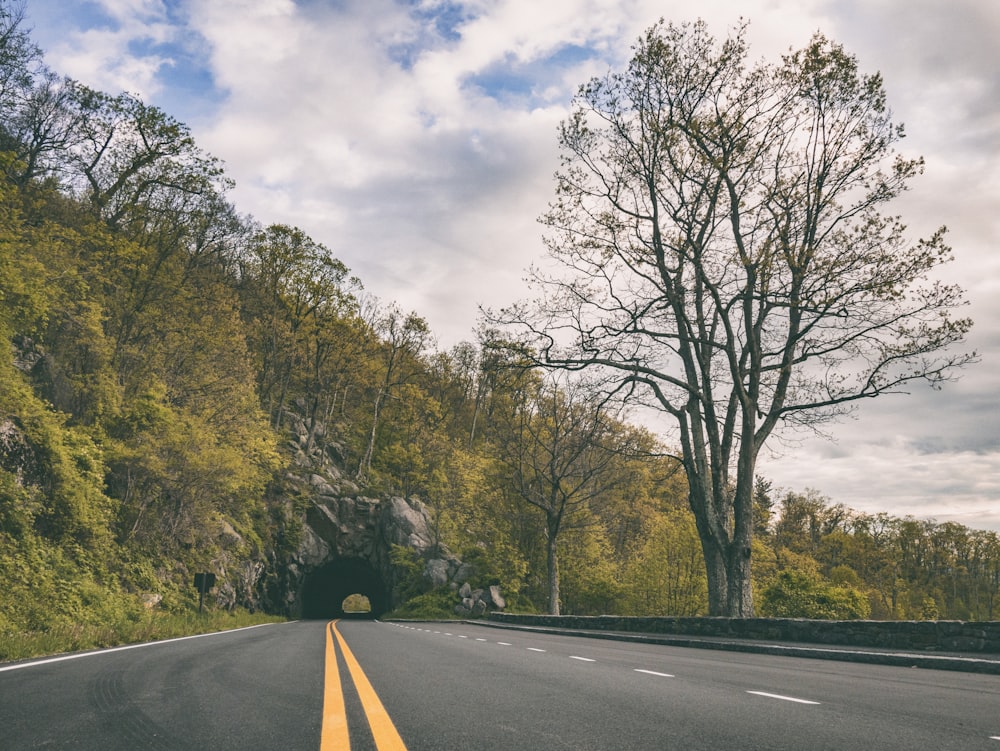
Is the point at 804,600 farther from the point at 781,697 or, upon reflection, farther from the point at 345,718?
the point at 345,718

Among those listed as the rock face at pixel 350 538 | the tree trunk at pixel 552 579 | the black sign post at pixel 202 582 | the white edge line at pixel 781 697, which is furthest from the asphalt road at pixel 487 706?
the rock face at pixel 350 538

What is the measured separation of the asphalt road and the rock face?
125ft

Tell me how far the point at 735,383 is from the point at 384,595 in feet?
138

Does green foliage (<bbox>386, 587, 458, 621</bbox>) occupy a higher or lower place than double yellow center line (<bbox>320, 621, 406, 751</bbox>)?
lower

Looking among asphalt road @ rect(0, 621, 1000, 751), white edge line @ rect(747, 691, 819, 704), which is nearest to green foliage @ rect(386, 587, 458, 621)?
asphalt road @ rect(0, 621, 1000, 751)

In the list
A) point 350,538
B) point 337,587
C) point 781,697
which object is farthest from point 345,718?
point 337,587

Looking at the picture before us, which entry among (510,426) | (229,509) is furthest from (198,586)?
(510,426)

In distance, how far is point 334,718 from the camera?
4.45 meters

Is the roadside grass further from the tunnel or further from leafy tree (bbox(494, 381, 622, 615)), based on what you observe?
the tunnel

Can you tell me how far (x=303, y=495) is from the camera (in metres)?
47.0

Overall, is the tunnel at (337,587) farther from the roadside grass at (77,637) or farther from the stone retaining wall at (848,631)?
the stone retaining wall at (848,631)

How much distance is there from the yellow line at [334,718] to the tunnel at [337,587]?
147 ft

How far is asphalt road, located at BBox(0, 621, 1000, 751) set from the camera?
380 cm

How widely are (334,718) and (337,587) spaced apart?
6211 centimetres
